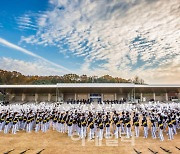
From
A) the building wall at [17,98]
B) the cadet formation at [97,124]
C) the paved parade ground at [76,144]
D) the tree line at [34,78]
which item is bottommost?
the paved parade ground at [76,144]

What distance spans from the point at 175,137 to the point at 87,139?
670 centimetres

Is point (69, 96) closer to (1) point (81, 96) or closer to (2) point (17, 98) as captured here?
(1) point (81, 96)

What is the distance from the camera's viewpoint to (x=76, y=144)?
44.0 feet

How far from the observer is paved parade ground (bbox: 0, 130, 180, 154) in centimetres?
1205

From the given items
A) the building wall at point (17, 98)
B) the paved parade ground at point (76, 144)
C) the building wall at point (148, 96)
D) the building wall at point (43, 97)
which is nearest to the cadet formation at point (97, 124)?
the paved parade ground at point (76, 144)

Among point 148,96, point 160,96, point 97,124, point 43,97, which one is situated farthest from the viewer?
point 160,96

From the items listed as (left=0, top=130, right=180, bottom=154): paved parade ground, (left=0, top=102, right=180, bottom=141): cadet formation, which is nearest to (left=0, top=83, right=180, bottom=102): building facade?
(left=0, top=102, right=180, bottom=141): cadet formation

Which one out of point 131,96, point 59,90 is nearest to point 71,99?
point 59,90

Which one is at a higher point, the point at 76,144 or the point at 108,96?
the point at 108,96

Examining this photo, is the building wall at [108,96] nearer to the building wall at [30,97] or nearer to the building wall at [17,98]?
the building wall at [30,97]

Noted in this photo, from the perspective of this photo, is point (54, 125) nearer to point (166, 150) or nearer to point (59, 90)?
point (166, 150)

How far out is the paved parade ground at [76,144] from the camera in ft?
39.5

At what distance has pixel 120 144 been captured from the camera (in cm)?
1328

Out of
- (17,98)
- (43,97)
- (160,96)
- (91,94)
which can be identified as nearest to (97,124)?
(91,94)
